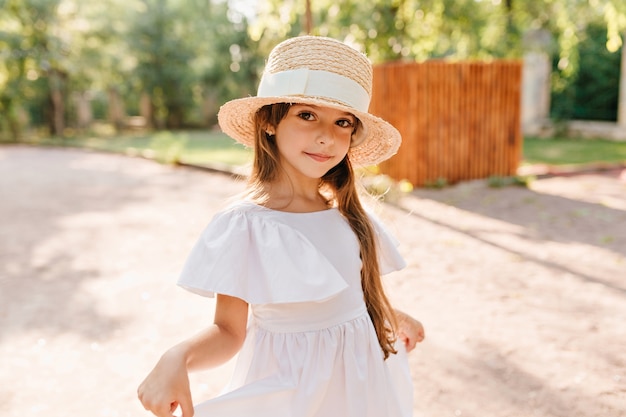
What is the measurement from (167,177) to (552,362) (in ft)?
29.0

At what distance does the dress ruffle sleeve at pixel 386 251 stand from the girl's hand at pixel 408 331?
16 centimetres

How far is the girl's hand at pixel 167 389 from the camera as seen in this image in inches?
51.8

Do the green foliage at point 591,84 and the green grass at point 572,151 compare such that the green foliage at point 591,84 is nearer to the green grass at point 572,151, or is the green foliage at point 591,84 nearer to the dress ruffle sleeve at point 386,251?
the green grass at point 572,151

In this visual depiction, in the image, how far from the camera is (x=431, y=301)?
3.95 metres

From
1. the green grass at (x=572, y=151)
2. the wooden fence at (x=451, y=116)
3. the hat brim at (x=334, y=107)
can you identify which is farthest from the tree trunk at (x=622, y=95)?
the hat brim at (x=334, y=107)

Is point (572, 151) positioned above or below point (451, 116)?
below

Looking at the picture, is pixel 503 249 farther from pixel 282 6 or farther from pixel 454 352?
pixel 282 6

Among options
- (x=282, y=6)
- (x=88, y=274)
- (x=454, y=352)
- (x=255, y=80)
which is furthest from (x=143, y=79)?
(x=454, y=352)

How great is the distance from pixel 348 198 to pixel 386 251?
0.22m

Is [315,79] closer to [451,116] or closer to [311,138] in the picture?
[311,138]

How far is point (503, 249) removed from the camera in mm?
5195

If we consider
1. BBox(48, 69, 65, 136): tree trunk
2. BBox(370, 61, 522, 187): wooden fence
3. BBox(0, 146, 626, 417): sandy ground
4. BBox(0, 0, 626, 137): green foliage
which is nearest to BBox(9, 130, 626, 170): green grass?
BBox(0, 0, 626, 137): green foliage

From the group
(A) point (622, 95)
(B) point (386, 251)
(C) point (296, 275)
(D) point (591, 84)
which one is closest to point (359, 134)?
(B) point (386, 251)

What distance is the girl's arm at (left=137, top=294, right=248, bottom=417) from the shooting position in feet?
4.33
